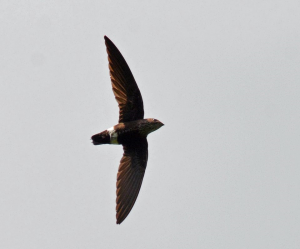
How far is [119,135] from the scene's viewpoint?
22.3 m

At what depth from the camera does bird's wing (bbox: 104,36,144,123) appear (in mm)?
22250

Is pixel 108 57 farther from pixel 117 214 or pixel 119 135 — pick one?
pixel 117 214

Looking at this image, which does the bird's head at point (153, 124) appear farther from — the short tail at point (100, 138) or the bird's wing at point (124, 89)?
the short tail at point (100, 138)

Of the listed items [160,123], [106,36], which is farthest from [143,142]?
[106,36]

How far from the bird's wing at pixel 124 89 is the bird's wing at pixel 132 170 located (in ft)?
1.63

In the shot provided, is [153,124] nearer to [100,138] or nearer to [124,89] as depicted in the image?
[124,89]

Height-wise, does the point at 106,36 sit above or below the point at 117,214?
above

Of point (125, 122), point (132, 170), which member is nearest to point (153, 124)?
point (125, 122)

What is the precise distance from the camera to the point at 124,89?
22.4 m

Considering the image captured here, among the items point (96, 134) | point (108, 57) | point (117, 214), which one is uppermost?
point (108, 57)

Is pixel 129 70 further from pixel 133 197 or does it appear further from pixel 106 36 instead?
pixel 133 197

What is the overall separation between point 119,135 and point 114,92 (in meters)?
0.77

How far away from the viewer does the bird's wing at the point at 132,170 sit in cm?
2222

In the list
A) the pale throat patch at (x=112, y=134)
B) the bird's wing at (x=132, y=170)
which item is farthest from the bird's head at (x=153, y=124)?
the pale throat patch at (x=112, y=134)
